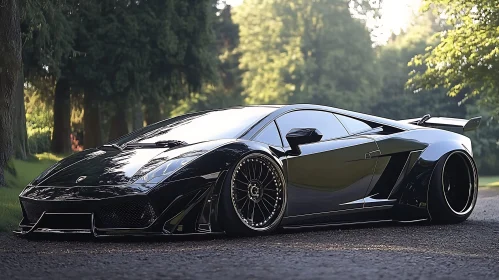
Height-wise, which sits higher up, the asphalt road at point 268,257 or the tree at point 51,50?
the tree at point 51,50

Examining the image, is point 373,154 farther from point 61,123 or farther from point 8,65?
point 61,123

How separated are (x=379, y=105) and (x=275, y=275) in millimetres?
56921

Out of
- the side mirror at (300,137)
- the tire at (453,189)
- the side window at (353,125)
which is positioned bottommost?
the tire at (453,189)

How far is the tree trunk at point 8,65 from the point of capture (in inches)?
476

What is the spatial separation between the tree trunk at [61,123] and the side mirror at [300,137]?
2437cm

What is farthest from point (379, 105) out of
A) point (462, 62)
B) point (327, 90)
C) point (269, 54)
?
point (462, 62)

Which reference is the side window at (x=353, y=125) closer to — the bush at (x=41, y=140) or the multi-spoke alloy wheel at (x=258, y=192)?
the multi-spoke alloy wheel at (x=258, y=192)

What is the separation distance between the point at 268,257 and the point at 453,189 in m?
3.96

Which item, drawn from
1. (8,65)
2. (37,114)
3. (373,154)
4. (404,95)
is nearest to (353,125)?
(373,154)

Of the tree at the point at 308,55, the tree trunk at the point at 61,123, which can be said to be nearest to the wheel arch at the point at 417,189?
the tree trunk at the point at 61,123

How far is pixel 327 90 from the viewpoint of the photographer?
5866 cm

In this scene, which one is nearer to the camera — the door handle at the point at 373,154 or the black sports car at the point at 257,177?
the black sports car at the point at 257,177

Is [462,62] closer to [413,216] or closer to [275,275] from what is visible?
[413,216]

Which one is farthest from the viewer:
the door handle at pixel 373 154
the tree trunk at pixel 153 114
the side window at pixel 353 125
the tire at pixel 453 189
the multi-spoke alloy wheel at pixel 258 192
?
the tree trunk at pixel 153 114
